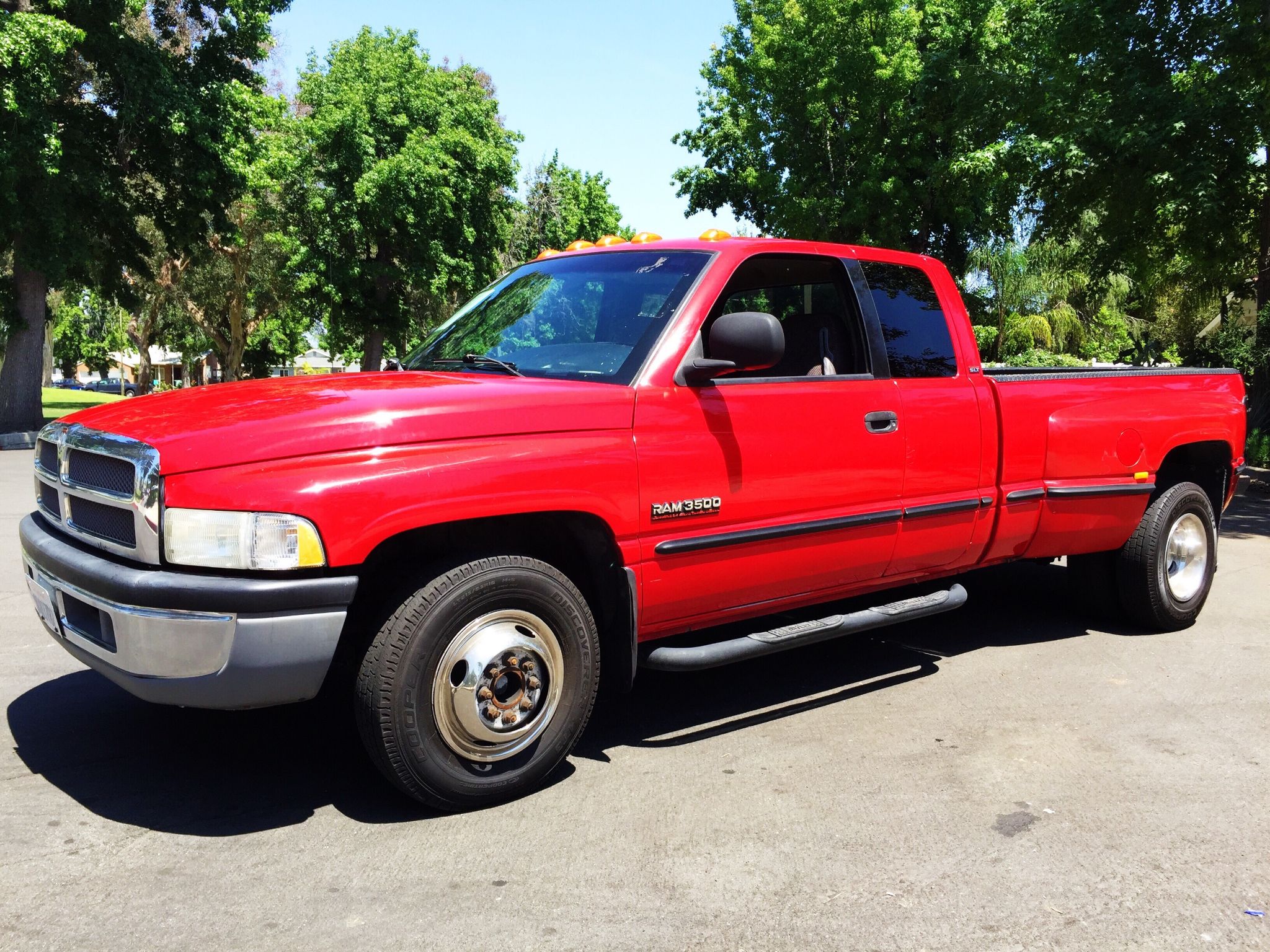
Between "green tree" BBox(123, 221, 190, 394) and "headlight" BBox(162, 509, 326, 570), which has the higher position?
"green tree" BBox(123, 221, 190, 394)

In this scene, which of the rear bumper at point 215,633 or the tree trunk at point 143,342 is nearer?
the rear bumper at point 215,633

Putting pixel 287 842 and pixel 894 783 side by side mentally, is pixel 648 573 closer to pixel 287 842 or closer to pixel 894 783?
pixel 894 783

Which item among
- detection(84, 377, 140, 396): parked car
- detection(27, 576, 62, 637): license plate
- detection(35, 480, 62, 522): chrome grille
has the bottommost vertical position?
detection(84, 377, 140, 396): parked car

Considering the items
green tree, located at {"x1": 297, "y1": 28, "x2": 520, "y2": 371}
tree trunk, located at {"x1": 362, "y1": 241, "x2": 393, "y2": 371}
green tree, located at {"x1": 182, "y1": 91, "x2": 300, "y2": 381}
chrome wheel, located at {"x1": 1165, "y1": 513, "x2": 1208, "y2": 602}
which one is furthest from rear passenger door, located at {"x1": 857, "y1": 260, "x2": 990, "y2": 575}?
tree trunk, located at {"x1": 362, "y1": 241, "x2": 393, "y2": 371}

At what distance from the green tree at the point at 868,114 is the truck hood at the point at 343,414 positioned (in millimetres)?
19670

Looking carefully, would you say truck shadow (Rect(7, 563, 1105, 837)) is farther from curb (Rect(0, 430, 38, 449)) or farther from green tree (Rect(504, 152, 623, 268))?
green tree (Rect(504, 152, 623, 268))

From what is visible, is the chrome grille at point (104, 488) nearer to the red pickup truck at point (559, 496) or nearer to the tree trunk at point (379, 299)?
the red pickup truck at point (559, 496)

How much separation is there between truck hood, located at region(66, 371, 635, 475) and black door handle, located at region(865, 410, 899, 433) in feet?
4.07

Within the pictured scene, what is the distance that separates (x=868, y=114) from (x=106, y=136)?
1672 cm

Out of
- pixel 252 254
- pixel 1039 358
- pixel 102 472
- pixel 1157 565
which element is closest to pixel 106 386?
pixel 252 254

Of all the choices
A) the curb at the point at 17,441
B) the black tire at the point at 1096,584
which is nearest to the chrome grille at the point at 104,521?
the black tire at the point at 1096,584

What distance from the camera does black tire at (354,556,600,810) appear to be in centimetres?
346

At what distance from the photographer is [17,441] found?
68.6 ft

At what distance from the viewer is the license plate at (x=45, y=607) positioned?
377 centimetres
